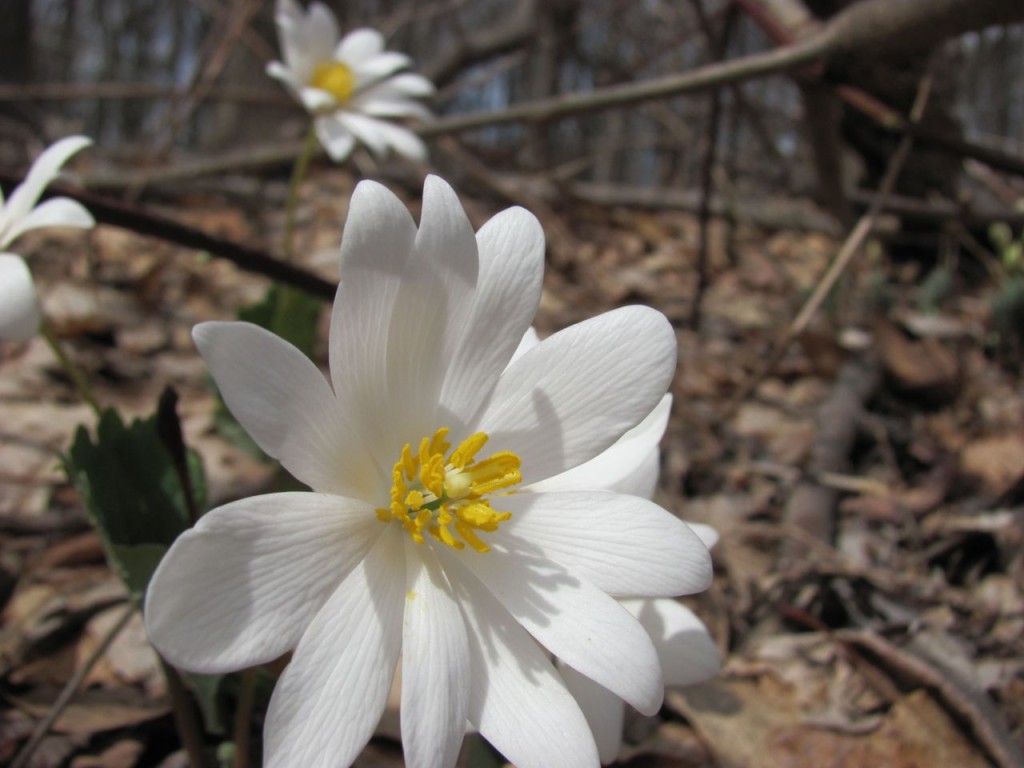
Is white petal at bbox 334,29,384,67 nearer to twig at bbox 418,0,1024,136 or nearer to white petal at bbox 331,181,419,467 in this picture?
twig at bbox 418,0,1024,136

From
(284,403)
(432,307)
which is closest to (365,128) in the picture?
(432,307)

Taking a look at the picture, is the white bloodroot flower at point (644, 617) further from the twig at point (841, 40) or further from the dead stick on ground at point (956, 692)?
the twig at point (841, 40)

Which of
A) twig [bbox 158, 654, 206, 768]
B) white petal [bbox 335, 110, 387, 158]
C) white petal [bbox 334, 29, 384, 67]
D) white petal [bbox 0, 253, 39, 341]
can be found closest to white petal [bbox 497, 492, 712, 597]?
twig [bbox 158, 654, 206, 768]

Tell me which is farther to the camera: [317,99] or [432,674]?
[317,99]

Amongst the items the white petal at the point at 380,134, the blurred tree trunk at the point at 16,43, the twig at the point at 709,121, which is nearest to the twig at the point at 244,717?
the white petal at the point at 380,134

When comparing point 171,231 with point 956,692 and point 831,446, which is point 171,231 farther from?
point 831,446

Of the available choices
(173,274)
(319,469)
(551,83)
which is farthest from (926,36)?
(551,83)
